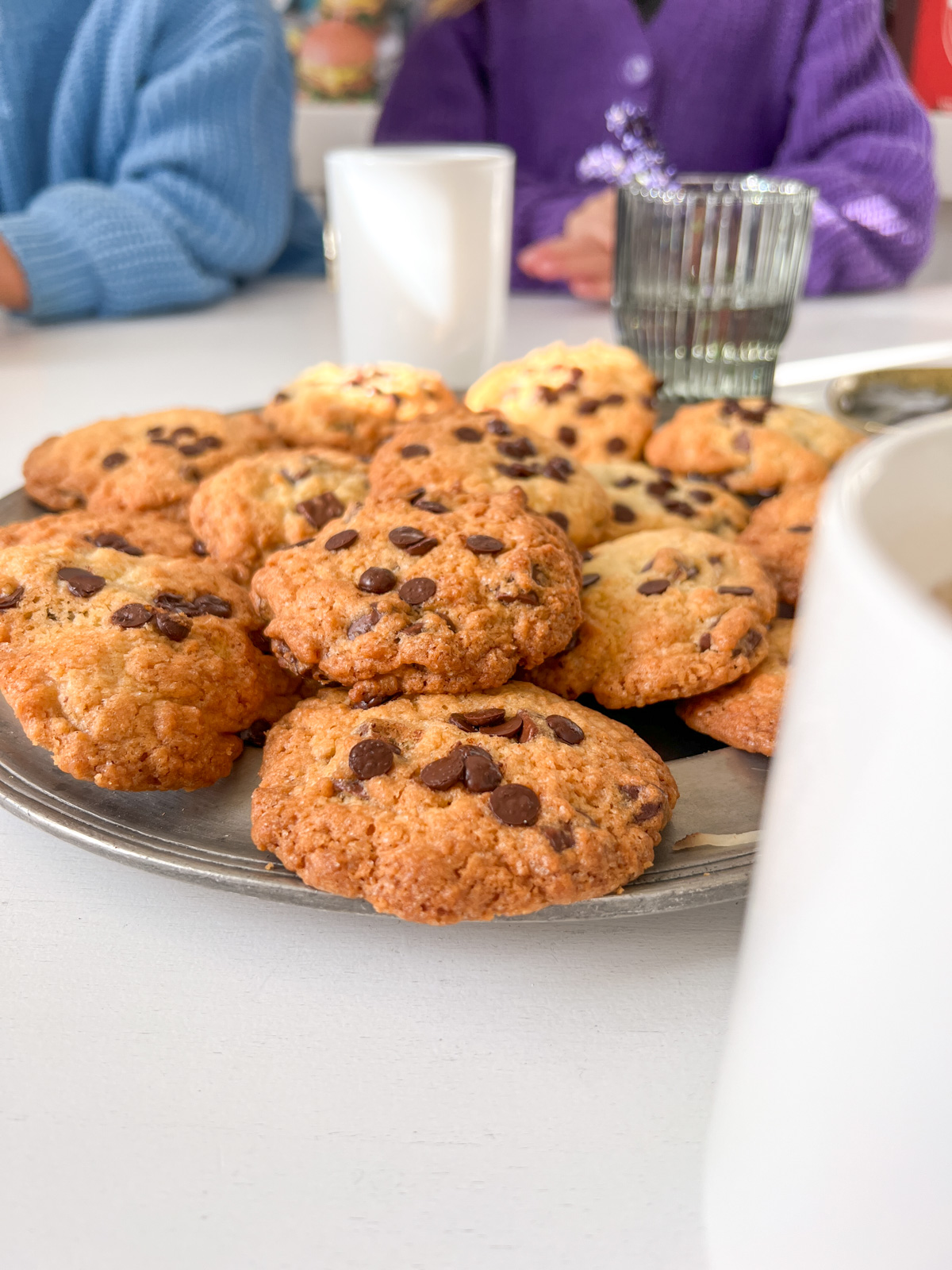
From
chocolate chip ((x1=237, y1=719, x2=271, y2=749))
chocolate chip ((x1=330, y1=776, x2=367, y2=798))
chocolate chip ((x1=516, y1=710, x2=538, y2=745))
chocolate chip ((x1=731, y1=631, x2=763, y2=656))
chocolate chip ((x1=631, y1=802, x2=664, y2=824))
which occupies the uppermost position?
chocolate chip ((x1=516, y1=710, x2=538, y2=745))

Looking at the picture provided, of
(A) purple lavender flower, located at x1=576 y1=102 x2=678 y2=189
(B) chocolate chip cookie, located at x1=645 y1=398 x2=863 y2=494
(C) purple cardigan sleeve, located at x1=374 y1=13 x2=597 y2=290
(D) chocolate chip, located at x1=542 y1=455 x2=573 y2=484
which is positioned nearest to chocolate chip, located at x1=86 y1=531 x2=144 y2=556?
(D) chocolate chip, located at x1=542 y1=455 x2=573 y2=484

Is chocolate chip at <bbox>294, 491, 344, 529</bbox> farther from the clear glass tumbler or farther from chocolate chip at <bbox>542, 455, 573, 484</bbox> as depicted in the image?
the clear glass tumbler

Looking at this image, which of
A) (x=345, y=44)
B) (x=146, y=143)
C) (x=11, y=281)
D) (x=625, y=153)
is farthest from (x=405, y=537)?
(x=345, y=44)

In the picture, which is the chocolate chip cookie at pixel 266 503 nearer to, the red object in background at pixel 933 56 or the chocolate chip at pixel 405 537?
the chocolate chip at pixel 405 537

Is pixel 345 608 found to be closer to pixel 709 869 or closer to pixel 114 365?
pixel 709 869

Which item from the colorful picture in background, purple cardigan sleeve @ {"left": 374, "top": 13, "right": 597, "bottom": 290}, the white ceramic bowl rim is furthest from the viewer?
the colorful picture in background

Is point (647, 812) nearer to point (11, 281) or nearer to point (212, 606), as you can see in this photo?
point (212, 606)
